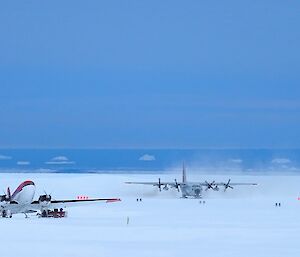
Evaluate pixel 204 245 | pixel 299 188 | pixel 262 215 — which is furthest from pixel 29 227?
pixel 299 188

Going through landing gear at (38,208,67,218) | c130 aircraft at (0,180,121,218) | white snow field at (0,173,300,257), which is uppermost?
c130 aircraft at (0,180,121,218)

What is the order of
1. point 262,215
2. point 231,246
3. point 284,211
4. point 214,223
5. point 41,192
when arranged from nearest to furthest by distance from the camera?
point 231,246 < point 214,223 < point 262,215 < point 284,211 < point 41,192

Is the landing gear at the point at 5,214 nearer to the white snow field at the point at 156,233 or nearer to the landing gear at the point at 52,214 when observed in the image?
the white snow field at the point at 156,233

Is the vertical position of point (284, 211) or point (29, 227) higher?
point (284, 211)

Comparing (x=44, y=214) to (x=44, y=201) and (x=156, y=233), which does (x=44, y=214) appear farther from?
(x=156, y=233)

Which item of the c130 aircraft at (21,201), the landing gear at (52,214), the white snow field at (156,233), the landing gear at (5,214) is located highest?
the c130 aircraft at (21,201)

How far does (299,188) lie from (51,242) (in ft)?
414

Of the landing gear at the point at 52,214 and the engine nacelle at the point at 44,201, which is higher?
the engine nacelle at the point at 44,201

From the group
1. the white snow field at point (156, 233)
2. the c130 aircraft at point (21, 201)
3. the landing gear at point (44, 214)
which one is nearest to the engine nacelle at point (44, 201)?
the c130 aircraft at point (21, 201)

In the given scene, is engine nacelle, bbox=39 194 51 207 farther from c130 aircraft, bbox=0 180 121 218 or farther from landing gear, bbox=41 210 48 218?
landing gear, bbox=41 210 48 218

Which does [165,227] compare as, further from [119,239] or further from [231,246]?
[231,246]

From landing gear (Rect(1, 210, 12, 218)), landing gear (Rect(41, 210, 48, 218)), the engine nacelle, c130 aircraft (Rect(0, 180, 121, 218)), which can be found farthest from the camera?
landing gear (Rect(41, 210, 48, 218))

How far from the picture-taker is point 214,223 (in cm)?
7144

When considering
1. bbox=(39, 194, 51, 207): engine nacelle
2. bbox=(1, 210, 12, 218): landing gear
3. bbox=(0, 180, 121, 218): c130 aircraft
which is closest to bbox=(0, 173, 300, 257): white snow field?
bbox=(0, 180, 121, 218): c130 aircraft
